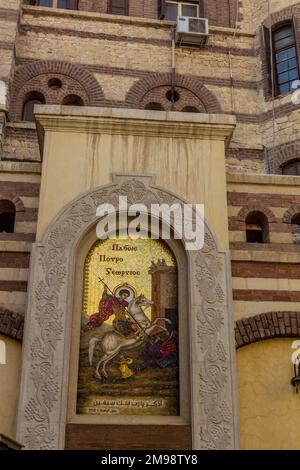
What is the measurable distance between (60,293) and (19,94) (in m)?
7.18

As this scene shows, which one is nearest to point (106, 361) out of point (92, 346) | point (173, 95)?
point (92, 346)

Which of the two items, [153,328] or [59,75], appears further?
[59,75]

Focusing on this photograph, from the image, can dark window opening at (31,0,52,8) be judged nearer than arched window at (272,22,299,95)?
No

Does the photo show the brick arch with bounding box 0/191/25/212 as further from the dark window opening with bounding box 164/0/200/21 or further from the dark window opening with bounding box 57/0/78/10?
the dark window opening with bounding box 164/0/200/21

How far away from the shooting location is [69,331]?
24.1 feet

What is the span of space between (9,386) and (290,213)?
5163 mm

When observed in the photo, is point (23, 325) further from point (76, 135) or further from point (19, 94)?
point (19, 94)

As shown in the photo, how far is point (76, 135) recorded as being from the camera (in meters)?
8.59

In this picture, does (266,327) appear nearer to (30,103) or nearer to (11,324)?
(11,324)

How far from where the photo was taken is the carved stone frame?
272 inches

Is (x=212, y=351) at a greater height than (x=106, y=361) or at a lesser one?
greater

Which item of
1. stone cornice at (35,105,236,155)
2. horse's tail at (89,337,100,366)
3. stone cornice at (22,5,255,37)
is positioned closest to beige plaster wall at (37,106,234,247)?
stone cornice at (35,105,236,155)

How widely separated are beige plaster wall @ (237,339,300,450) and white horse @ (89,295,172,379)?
1.38 meters

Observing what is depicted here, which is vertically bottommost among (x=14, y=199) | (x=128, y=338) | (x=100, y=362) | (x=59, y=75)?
(x=100, y=362)
